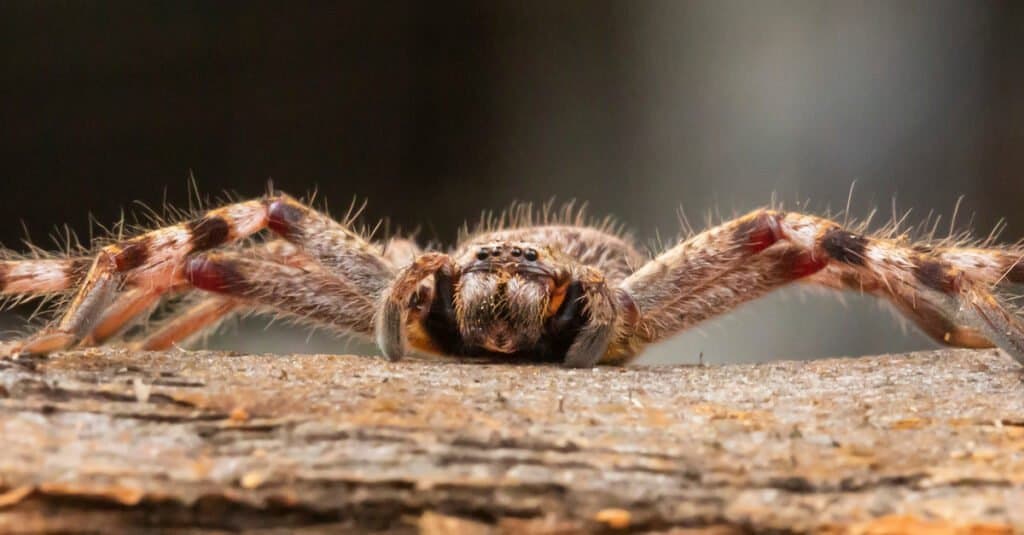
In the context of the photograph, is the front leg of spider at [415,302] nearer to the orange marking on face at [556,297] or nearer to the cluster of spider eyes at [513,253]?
the cluster of spider eyes at [513,253]

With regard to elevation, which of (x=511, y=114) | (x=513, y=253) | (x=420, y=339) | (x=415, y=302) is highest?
(x=511, y=114)

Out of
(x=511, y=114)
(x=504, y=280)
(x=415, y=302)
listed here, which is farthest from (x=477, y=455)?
(x=511, y=114)

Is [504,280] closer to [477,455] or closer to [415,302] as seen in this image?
[415,302]

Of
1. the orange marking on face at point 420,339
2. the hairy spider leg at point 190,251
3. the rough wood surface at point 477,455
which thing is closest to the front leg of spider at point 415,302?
the orange marking on face at point 420,339

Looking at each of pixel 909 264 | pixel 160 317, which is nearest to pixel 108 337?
pixel 160 317

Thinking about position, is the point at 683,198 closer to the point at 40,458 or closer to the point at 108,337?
the point at 108,337

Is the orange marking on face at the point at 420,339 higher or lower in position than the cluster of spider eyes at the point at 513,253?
lower
